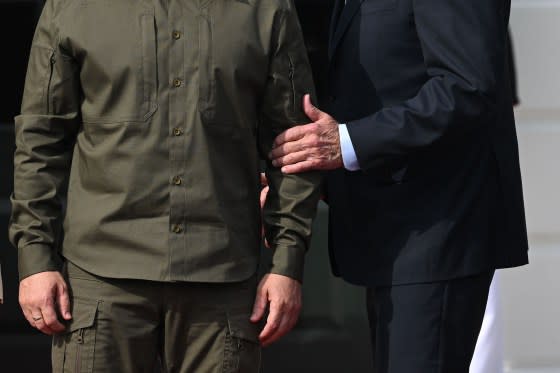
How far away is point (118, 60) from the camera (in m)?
2.28

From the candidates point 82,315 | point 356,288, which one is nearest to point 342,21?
point 82,315

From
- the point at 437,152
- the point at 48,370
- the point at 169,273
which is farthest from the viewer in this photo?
the point at 48,370

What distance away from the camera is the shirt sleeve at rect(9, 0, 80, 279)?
2.31m

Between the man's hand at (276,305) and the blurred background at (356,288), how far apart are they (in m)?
1.83

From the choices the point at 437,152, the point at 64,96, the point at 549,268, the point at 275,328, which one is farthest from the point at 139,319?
the point at 549,268

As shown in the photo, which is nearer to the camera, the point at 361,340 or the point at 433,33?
the point at 433,33

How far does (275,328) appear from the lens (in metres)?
2.34

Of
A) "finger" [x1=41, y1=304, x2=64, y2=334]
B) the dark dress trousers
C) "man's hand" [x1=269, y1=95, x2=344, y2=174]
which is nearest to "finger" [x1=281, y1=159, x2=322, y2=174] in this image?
"man's hand" [x1=269, y1=95, x2=344, y2=174]

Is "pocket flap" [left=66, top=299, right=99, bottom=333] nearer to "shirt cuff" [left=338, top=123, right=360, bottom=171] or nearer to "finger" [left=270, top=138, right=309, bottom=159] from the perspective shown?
"finger" [left=270, top=138, right=309, bottom=159]

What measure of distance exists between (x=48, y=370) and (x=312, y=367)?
1.05m

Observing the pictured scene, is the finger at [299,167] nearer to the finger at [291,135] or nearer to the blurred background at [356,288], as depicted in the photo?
the finger at [291,135]

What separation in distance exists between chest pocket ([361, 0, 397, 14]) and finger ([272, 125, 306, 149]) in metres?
0.33

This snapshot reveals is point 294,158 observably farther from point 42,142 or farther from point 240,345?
point 42,142

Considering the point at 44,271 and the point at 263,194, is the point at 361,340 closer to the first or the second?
the point at 263,194
